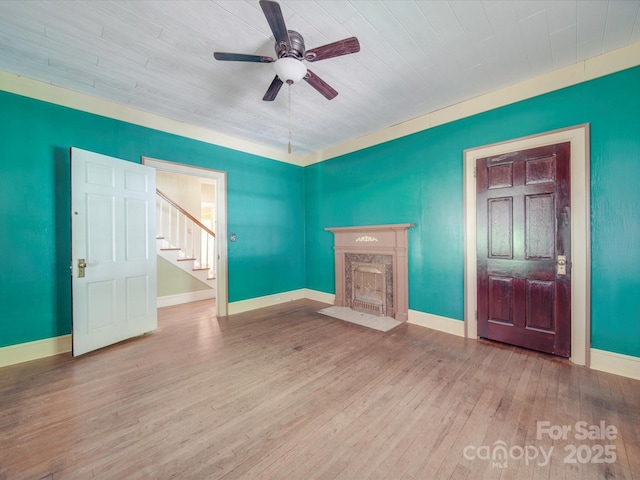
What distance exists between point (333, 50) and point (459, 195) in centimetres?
242

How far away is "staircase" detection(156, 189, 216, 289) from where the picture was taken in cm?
525

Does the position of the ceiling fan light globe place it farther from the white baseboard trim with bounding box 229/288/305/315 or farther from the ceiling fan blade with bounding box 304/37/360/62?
the white baseboard trim with bounding box 229/288/305/315

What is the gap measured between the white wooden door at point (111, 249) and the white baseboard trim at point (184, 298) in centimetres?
180

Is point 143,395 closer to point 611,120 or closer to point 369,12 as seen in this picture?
point 369,12

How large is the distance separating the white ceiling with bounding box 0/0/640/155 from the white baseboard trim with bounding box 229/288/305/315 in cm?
315

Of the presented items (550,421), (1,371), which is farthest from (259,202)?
(550,421)

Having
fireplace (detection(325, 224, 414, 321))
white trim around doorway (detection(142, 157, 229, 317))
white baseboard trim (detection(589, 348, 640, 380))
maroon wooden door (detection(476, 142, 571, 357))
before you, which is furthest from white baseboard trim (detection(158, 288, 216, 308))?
white baseboard trim (detection(589, 348, 640, 380))

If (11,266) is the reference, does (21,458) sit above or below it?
below

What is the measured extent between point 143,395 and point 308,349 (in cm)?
159

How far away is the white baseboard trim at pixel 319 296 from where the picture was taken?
195 inches

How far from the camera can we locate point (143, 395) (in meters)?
2.09

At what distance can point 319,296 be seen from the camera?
5188 mm

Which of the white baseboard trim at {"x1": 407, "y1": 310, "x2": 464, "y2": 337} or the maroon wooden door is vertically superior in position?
the maroon wooden door

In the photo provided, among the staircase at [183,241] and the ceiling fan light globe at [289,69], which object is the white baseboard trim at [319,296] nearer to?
the staircase at [183,241]
